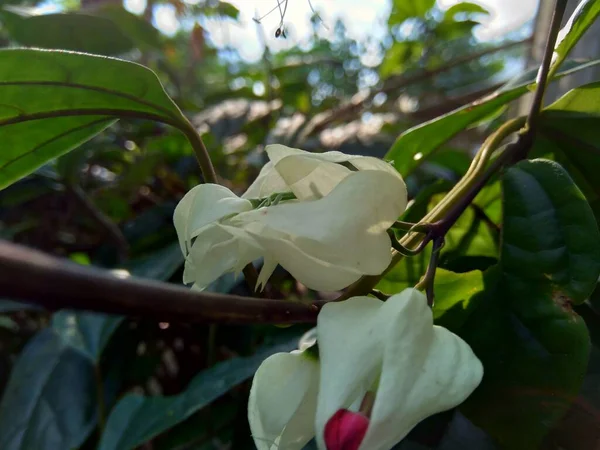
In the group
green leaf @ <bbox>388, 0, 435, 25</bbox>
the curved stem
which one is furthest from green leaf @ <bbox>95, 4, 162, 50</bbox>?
the curved stem

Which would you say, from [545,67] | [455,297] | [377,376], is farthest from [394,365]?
[545,67]

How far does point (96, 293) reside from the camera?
135 millimetres

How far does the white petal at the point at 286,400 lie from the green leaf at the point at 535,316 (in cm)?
10

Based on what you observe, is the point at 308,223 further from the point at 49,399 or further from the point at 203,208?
the point at 49,399

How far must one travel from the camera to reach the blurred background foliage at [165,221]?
1.36 ft

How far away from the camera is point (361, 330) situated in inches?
8.5

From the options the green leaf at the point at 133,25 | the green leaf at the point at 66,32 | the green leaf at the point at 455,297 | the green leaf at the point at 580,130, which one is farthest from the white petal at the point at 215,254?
the green leaf at the point at 133,25

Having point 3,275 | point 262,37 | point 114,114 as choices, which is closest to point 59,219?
point 262,37

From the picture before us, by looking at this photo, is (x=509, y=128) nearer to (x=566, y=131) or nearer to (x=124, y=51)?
(x=566, y=131)

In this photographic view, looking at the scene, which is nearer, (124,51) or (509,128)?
(509,128)

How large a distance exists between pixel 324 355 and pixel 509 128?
0.74ft

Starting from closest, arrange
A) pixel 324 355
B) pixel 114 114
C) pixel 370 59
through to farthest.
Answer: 1. pixel 324 355
2. pixel 114 114
3. pixel 370 59

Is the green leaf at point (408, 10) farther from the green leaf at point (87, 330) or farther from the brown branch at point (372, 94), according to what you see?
the green leaf at point (87, 330)

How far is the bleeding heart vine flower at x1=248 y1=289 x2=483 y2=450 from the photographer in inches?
7.9
